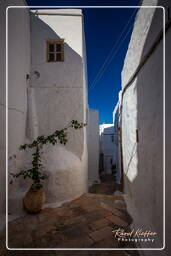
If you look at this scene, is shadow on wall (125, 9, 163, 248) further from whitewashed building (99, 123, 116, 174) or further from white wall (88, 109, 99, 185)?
whitewashed building (99, 123, 116, 174)

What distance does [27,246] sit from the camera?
2.04 m

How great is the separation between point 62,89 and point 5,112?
2.06 metres

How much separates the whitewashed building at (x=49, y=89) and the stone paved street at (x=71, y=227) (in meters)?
0.71

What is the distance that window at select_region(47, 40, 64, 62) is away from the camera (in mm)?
4691

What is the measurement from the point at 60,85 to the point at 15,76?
1.42 metres

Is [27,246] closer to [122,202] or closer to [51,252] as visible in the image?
[51,252]

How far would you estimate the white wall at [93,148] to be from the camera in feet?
37.1

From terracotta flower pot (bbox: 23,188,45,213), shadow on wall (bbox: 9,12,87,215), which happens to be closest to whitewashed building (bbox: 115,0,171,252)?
terracotta flower pot (bbox: 23,188,45,213)

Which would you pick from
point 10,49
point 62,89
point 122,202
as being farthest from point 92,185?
point 10,49

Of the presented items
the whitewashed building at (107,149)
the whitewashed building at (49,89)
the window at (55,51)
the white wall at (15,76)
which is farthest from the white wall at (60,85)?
the whitewashed building at (107,149)

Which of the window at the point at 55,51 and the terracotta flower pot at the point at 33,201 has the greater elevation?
the window at the point at 55,51

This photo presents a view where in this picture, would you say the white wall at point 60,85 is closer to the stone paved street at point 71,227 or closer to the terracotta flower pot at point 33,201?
→ the stone paved street at point 71,227

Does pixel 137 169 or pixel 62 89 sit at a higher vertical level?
pixel 62 89

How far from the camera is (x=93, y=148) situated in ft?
40.0
